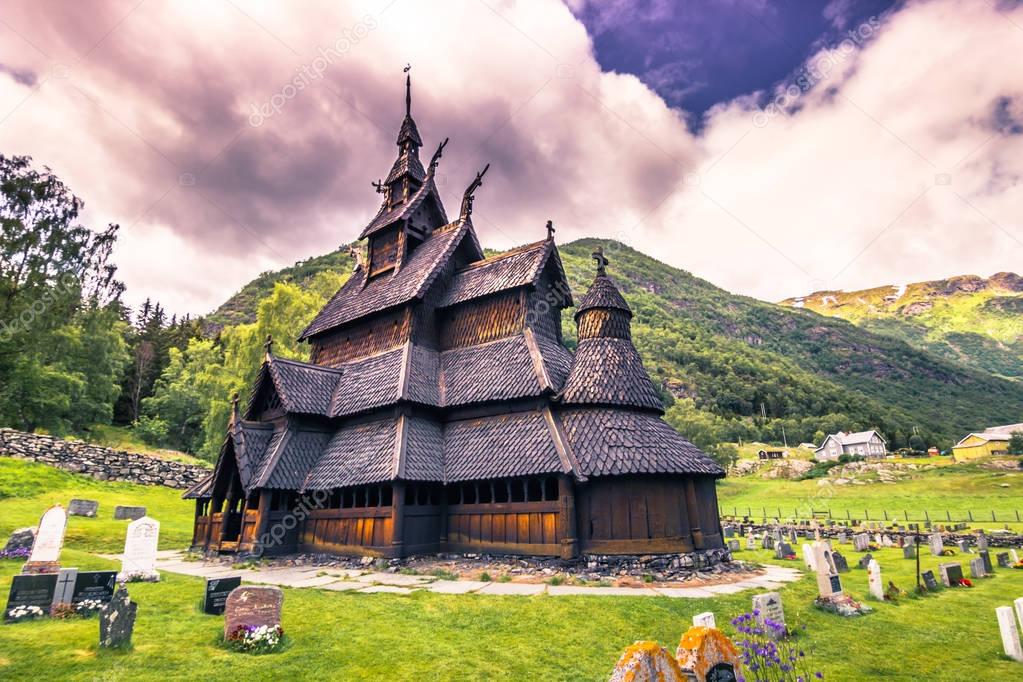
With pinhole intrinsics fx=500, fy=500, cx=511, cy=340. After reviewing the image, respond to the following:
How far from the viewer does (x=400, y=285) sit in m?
22.3

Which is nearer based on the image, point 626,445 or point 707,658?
point 707,658

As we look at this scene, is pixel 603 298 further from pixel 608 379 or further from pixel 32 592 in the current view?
pixel 32 592

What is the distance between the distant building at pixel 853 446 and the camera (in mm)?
94125

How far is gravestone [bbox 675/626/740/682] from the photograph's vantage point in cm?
470

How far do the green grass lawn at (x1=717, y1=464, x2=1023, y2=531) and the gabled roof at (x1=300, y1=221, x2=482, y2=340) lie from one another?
37968 mm

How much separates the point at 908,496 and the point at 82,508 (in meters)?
70.0

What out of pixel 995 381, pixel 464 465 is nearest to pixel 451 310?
pixel 464 465

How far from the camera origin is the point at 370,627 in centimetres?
856

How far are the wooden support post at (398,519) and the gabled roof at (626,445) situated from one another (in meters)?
5.68

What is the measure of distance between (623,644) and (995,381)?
24802 cm

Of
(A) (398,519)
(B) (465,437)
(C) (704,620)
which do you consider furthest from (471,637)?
(B) (465,437)

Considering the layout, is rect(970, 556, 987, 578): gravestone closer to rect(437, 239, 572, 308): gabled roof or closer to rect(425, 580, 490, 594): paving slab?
rect(425, 580, 490, 594): paving slab

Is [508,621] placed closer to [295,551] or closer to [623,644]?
[623,644]

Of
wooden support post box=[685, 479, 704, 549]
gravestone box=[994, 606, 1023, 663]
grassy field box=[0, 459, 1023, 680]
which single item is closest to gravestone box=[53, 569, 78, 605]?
grassy field box=[0, 459, 1023, 680]
